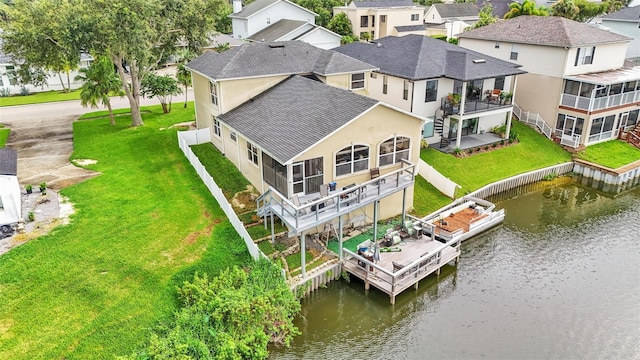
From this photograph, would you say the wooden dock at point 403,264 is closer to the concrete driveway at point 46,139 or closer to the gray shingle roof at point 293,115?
the gray shingle roof at point 293,115

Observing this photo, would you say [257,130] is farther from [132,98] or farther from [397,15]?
[397,15]

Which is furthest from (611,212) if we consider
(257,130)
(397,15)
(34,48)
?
(397,15)

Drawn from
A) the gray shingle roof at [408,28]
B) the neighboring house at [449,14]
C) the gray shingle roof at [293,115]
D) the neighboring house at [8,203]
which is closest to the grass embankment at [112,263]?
the neighboring house at [8,203]

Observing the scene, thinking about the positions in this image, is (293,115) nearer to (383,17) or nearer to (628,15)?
(628,15)

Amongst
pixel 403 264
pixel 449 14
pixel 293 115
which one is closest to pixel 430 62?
pixel 293 115

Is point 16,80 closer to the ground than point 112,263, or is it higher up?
higher up

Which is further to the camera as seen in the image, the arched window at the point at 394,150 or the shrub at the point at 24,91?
the shrub at the point at 24,91
